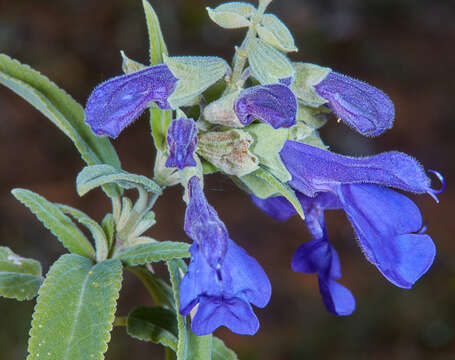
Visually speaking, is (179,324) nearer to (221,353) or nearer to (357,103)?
(221,353)

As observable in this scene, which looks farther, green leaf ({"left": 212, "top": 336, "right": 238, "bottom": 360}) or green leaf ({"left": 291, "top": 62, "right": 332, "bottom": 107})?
green leaf ({"left": 212, "top": 336, "right": 238, "bottom": 360})

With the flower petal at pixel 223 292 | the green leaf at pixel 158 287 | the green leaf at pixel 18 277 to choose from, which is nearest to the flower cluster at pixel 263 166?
the flower petal at pixel 223 292

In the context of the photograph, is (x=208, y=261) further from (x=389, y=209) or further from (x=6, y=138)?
(x=6, y=138)

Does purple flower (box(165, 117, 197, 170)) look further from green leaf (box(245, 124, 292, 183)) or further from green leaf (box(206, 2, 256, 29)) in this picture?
green leaf (box(206, 2, 256, 29))

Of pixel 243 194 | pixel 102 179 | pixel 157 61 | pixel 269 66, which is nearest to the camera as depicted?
pixel 102 179

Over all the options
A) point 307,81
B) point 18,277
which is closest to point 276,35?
point 307,81

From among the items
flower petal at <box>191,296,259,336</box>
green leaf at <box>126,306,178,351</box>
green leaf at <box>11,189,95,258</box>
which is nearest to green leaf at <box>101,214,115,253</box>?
green leaf at <box>11,189,95,258</box>
